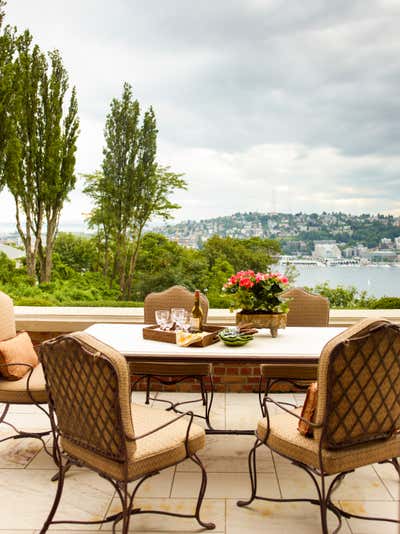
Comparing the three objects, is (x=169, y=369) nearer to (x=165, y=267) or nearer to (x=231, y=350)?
(x=231, y=350)

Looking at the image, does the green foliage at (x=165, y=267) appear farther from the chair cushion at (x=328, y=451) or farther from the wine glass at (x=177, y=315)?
the chair cushion at (x=328, y=451)

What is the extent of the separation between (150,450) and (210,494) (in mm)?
706

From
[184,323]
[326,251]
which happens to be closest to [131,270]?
[326,251]

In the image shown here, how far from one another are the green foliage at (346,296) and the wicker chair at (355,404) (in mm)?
4171

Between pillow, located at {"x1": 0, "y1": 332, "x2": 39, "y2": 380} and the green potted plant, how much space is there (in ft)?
4.09

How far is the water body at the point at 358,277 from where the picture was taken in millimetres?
5863

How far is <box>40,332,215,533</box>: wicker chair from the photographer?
1764 mm

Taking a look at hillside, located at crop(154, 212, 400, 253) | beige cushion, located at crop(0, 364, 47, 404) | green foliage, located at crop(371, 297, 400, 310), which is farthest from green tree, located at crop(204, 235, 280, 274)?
beige cushion, located at crop(0, 364, 47, 404)

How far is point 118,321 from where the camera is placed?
439cm

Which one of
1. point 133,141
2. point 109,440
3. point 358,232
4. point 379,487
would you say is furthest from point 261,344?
point 133,141

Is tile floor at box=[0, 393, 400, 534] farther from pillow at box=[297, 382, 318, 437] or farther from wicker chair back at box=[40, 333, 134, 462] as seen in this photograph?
wicker chair back at box=[40, 333, 134, 462]

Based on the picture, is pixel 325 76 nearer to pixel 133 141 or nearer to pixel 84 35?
pixel 84 35

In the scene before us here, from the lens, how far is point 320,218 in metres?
6.52

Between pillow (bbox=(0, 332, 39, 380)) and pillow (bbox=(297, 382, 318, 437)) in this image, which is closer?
pillow (bbox=(297, 382, 318, 437))
